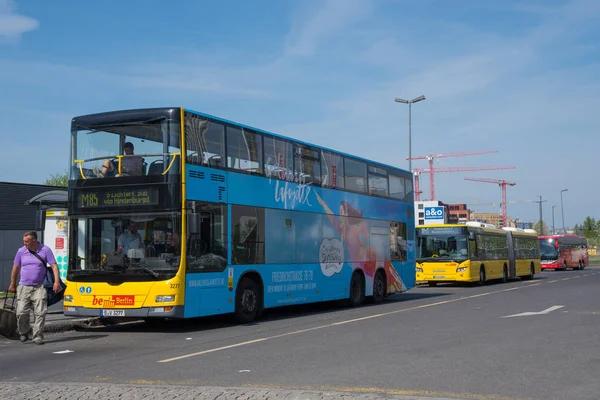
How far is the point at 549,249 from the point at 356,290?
4780 centimetres

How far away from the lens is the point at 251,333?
13.6 meters

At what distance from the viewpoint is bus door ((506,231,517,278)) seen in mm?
39562

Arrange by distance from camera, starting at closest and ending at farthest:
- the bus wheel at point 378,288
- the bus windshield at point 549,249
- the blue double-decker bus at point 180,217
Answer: the blue double-decker bus at point 180,217 < the bus wheel at point 378,288 < the bus windshield at point 549,249

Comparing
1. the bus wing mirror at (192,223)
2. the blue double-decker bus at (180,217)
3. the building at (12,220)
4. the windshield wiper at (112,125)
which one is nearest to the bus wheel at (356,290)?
the blue double-decker bus at (180,217)

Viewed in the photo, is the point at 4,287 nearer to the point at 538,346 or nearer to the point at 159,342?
the point at 159,342

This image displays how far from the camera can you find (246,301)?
15602 mm

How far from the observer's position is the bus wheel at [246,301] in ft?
50.3

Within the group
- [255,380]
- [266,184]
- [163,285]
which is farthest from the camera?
[266,184]

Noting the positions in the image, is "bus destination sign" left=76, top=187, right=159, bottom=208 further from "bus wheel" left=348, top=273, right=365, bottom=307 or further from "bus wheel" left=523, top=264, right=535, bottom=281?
"bus wheel" left=523, top=264, right=535, bottom=281

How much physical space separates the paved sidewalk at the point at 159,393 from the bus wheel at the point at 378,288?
48.4ft

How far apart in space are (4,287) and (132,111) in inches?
781

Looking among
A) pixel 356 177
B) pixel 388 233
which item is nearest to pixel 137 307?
pixel 356 177

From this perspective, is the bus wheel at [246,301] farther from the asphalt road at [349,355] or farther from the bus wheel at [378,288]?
the bus wheel at [378,288]

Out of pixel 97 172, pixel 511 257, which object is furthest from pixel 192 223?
pixel 511 257
